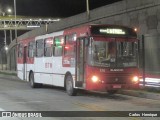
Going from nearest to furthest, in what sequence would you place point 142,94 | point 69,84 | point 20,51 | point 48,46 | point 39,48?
1. point 142,94
2. point 69,84
3. point 48,46
4. point 39,48
5. point 20,51

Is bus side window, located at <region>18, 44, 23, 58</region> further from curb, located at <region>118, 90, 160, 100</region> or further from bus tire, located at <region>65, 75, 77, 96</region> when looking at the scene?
curb, located at <region>118, 90, 160, 100</region>

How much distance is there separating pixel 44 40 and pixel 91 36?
656 cm

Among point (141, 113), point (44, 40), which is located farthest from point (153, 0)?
point (141, 113)

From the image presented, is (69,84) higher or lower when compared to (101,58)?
lower

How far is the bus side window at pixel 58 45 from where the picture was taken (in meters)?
21.5

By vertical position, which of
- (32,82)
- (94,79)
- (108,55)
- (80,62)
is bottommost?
(32,82)

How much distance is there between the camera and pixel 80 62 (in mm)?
18953

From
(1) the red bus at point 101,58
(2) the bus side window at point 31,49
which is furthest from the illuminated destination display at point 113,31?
(2) the bus side window at point 31,49

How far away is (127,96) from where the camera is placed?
19.6m

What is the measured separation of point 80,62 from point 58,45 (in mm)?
3206

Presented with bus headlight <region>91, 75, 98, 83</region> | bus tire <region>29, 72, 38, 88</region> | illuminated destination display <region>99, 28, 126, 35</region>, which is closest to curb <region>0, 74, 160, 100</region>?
bus headlight <region>91, 75, 98, 83</region>

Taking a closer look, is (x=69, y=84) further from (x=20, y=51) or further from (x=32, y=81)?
(x=20, y=51)

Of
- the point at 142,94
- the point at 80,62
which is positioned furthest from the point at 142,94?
the point at 80,62

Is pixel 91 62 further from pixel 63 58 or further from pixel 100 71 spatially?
pixel 63 58
